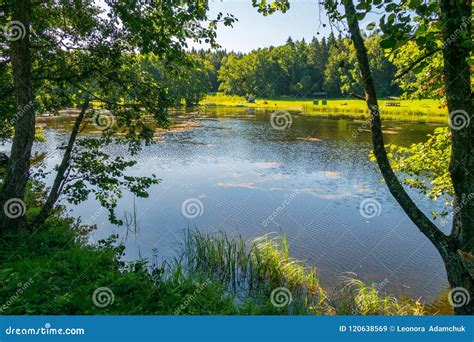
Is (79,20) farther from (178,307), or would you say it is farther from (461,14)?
(461,14)

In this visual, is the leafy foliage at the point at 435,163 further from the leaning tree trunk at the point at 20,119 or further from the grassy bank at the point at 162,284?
the leaning tree trunk at the point at 20,119

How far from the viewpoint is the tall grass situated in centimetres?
902

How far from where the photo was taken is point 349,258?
495 inches

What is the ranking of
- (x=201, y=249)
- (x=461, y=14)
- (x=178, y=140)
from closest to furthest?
(x=461, y=14) < (x=201, y=249) < (x=178, y=140)

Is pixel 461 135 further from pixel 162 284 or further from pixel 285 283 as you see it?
pixel 285 283

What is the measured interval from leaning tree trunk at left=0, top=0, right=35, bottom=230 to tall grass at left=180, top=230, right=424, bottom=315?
5.11m

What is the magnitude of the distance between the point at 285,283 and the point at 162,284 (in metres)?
3.95

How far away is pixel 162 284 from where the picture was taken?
25.7 ft

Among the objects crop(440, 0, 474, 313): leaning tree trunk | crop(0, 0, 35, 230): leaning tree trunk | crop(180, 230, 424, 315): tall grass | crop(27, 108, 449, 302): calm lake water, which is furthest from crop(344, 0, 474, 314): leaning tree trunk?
crop(0, 0, 35, 230): leaning tree trunk

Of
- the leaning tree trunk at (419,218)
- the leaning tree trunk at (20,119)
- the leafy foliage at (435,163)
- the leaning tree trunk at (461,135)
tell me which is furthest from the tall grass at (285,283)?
the leaning tree trunk at (20,119)

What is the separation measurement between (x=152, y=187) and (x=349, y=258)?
12.0 meters

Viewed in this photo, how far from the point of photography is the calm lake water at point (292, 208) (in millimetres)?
12328

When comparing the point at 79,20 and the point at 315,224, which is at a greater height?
the point at 79,20

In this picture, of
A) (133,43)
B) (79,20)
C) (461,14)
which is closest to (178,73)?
(133,43)
